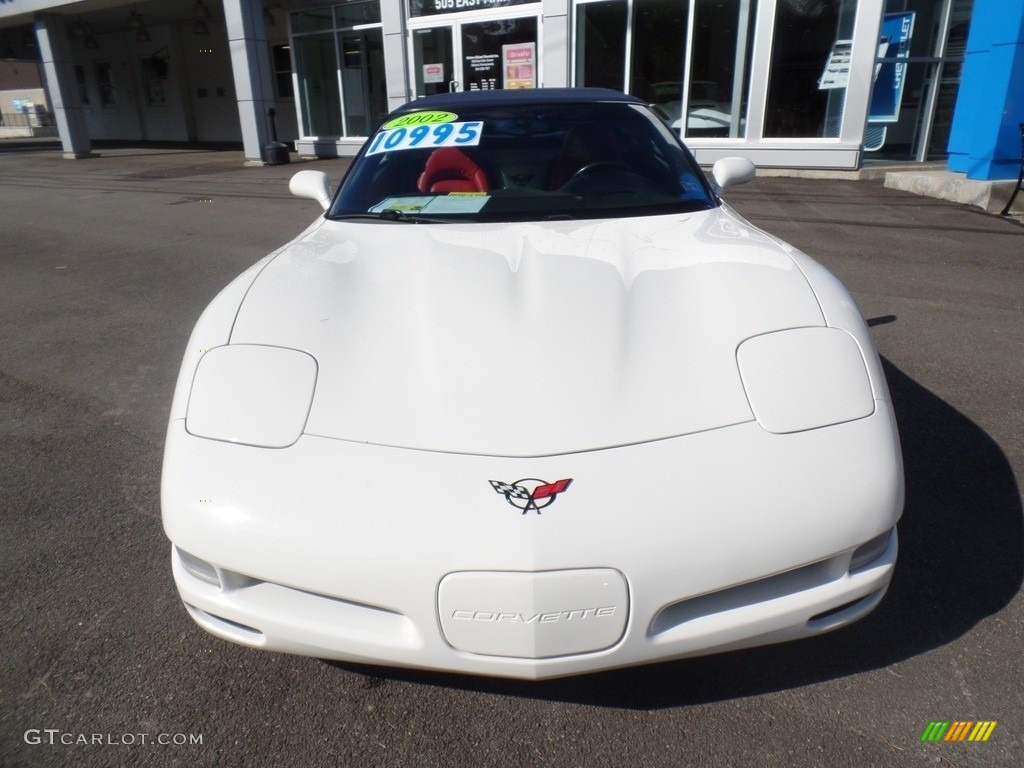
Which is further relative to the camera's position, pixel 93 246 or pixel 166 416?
pixel 93 246

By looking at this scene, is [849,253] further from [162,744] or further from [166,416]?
[162,744]

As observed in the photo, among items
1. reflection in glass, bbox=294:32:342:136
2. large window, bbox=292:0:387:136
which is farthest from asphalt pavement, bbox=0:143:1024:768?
reflection in glass, bbox=294:32:342:136

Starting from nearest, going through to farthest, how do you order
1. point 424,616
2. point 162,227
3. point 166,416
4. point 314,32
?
point 424,616 < point 166,416 < point 162,227 < point 314,32

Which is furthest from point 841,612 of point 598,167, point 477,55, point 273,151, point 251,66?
point 251,66

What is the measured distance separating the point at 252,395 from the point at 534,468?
28.8 inches

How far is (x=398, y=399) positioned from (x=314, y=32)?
16.5 m

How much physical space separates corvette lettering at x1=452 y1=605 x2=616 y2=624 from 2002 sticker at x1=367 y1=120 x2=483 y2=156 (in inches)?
83.5

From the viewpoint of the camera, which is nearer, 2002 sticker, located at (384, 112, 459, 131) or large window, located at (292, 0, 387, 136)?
2002 sticker, located at (384, 112, 459, 131)

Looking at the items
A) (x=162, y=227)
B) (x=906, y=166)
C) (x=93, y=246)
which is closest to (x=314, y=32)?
(x=162, y=227)

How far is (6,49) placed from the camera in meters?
23.8

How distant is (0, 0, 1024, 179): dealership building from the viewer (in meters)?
8.54

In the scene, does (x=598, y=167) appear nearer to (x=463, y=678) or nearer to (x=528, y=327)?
(x=528, y=327)

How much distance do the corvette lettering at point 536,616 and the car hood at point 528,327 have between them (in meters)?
0.33

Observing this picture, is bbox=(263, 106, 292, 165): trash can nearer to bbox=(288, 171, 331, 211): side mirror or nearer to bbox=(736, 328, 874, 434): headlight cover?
bbox=(288, 171, 331, 211): side mirror
